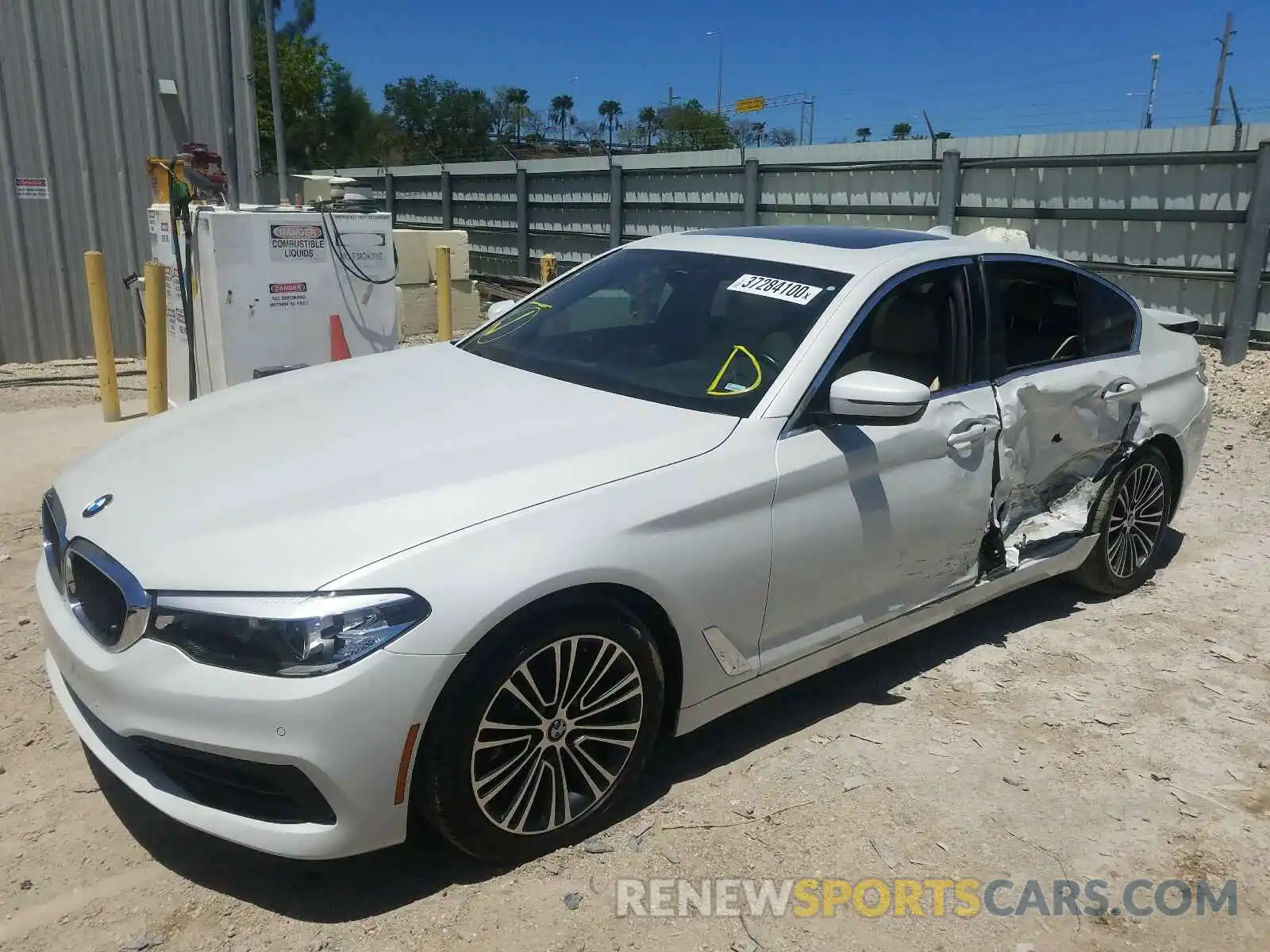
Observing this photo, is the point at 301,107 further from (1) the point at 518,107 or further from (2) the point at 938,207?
(2) the point at 938,207

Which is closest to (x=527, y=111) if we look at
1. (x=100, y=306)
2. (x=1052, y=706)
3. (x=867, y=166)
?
(x=867, y=166)

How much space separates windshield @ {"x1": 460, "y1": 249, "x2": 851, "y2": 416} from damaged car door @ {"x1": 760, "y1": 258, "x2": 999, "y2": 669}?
0.22 meters

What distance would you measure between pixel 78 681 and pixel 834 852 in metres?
2.11

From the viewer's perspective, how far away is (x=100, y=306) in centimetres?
731

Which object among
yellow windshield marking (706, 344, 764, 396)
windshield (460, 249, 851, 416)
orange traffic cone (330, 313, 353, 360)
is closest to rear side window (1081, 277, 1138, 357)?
windshield (460, 249, 851, 416)

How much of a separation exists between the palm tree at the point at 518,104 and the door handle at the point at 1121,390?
56.5m

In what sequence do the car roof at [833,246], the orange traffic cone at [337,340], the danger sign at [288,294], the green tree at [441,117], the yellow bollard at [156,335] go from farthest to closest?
1. the green tree at [441,117]
2. the orange traffic cone at [337,340]
3. the danger sign at [288,294]
4. the yellow bollard at [156,335]
5. the car roof at [833,246]

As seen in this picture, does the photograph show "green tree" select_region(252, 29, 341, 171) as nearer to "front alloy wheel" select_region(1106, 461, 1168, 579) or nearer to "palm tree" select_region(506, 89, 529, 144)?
"palm tree" select_region(506, 89, 529, 144)

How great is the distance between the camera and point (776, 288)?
11.7 ft

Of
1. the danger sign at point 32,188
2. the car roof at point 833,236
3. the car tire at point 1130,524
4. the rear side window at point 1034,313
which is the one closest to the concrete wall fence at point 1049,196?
the car tire at point 1130,524

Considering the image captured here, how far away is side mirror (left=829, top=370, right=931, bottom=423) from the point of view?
3068 mm

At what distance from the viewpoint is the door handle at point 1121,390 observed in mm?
4363

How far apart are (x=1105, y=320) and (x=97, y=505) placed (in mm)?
4116

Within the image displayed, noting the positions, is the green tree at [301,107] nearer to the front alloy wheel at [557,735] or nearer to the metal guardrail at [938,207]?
the metal guardrail at [938,207]
